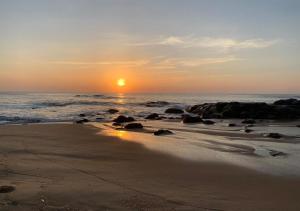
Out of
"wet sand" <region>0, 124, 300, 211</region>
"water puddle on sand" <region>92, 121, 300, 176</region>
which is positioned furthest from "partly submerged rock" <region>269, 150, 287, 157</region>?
"wet sand" <region>0, 124, 300, 211</region>

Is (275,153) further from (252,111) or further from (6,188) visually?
(252,111)

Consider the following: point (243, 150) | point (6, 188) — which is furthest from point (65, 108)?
point (6, 188)

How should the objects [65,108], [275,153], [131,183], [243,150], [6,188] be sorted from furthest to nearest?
1. [65,108]
2. [243,150]
3. [275,153]
4. [131,183]
5. [6,188]

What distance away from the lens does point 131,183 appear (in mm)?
7730

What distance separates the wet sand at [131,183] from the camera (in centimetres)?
619

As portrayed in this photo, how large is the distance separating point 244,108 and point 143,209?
28.1 metres

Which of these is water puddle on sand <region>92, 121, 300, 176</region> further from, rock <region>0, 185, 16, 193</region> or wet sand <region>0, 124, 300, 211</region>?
rock <region>0, 185, 16, 193</region>

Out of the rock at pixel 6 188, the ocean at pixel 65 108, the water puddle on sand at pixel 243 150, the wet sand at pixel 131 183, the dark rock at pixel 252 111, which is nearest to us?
the wet sand at pixel 131 183

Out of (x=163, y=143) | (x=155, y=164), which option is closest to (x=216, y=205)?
(x=155, y=164)

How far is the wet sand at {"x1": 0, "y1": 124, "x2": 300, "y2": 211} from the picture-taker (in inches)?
244

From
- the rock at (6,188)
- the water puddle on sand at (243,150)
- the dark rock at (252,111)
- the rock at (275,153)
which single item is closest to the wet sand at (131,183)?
the rock at (6,188)

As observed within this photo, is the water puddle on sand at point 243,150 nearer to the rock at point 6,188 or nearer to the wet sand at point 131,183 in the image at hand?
the wet sand at point 131,183

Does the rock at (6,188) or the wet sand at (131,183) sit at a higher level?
the rock at (6,188)

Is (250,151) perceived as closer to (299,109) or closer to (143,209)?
(143,209)
